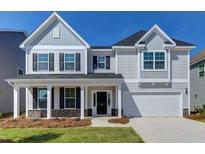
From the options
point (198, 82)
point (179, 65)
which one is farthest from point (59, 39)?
point (198, 82)

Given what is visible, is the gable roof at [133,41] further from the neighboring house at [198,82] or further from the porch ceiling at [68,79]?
the neighboring house at [198,82]

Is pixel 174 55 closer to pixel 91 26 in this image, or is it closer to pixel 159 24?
pixel 159 24

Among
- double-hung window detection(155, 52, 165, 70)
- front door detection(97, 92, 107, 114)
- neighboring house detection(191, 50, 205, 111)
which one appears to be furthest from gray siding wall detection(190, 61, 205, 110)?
front door detection(97, 92, 107, 114)

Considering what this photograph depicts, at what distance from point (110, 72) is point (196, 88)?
10.2 m

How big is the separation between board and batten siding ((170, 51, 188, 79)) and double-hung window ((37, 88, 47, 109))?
33.2 feet

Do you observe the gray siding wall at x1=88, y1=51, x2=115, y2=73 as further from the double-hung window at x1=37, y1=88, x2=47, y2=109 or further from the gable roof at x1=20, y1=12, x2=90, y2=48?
the double-hung window at x1=37, y1=88, x2=47, y2=109

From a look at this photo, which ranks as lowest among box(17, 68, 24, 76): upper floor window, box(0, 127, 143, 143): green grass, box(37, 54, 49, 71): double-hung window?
box(0, 127, 143, 143): green grass

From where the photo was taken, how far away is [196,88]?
27.5 m

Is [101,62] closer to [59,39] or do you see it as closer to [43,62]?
[59,39]

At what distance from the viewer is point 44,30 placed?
21844 millimetres

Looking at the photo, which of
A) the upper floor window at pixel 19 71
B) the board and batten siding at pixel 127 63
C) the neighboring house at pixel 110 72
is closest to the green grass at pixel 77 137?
the neighboring house at pixel 110 72

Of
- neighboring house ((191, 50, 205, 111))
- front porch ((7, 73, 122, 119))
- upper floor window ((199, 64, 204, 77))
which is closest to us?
front porch ((7, 73, 122, 119))

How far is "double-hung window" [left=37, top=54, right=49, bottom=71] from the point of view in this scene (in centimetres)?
2164

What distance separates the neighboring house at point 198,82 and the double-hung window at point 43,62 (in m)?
14.1
